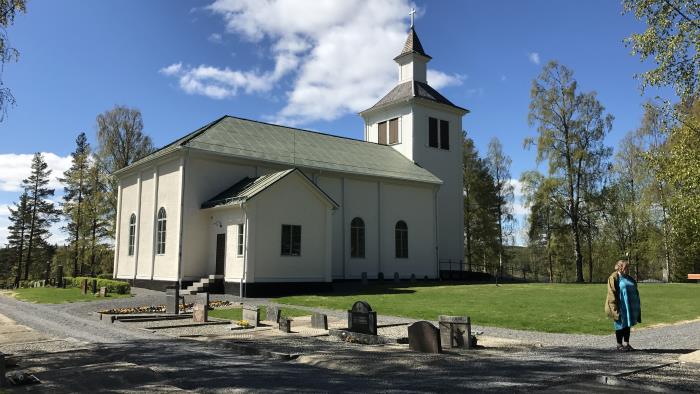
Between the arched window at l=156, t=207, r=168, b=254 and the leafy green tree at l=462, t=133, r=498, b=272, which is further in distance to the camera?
the leafy green tree at l=462, t=133, r=498, b=272

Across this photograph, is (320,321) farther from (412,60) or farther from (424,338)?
(412,60)

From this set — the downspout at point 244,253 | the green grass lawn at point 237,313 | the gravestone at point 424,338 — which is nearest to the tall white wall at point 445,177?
the downspout at point 244,253

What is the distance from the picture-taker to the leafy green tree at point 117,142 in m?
44.5

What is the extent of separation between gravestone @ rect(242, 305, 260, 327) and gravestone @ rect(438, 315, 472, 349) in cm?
573

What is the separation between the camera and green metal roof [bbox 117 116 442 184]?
27.4 meters

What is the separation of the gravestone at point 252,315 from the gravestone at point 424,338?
217 inches

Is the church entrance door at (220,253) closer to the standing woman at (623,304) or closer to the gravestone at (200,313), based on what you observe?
the gravestone at (200,313)

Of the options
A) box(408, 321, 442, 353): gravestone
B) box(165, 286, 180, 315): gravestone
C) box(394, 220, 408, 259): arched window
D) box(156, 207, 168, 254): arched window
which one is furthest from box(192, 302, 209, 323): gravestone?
box(394, 220, 408, 259): arched window

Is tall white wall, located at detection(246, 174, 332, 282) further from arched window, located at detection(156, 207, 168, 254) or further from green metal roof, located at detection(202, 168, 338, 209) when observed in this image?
arched window, located at detection(156, 207, 168, 254)

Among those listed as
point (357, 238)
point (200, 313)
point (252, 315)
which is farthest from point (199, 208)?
point (252, 315)

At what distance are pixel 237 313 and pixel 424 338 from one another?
915cm

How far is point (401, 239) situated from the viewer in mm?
33062

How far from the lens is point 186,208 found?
2556cm

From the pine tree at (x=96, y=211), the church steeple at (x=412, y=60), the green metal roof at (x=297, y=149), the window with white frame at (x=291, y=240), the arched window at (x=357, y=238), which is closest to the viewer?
the window with white frame at (x=291, y=240)
